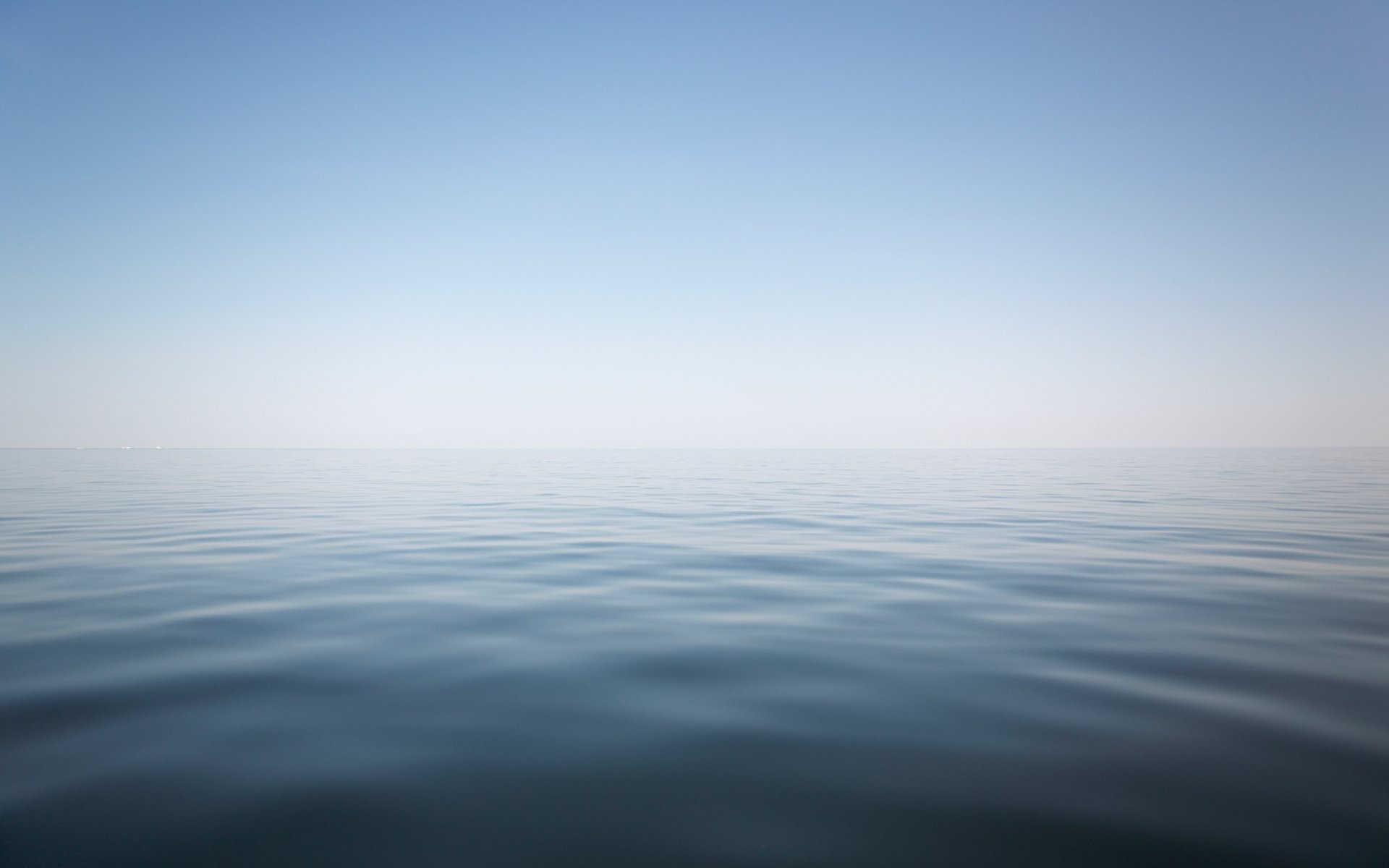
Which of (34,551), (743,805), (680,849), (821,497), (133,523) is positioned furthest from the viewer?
(821,497)

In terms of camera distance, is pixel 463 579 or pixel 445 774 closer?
pixel 445 774

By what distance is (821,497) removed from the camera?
2019 cm

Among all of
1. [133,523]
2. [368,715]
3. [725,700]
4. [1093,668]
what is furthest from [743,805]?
[133,523]

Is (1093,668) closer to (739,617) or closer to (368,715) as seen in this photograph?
(739,617)

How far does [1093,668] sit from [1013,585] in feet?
9.60

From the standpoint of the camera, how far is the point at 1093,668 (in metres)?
4.66

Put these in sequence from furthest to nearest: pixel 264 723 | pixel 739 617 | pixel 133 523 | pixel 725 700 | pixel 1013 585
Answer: pixel 133 523 → pixel 1013 585 → pixel 739 617 → pixel 725 700 → pixel 264 723

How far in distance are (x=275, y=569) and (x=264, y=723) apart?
544cm

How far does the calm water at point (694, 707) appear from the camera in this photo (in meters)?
2.63

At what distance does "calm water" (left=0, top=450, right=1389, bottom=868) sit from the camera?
2.63m

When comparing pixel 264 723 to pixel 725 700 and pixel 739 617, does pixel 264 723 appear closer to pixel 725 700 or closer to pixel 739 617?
pixel 725 700

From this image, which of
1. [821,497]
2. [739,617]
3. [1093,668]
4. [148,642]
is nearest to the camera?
[1093,668]

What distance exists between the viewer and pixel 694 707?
13.1ft

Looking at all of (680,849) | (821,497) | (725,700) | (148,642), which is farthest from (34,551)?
(821,497)
